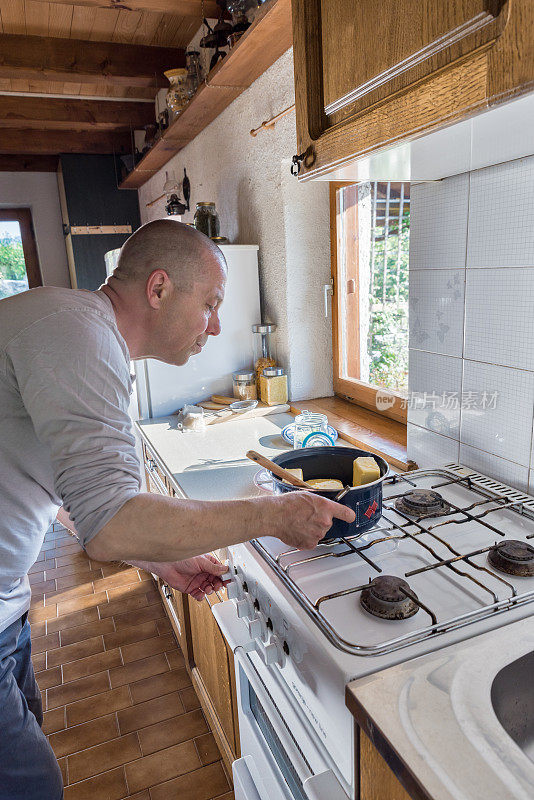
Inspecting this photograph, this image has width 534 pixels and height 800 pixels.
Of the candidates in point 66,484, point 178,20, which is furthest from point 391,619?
point 178,20

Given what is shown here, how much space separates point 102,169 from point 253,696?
457cm

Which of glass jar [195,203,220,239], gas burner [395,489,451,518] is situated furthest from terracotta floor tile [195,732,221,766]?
glass jar [195,203,220,239]

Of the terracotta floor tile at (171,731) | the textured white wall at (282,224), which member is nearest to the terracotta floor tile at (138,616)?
the terracotta floor tile at (171,731)

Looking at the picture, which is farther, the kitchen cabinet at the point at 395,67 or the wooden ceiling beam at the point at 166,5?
the wooden ceiling beam at the point at 166,5

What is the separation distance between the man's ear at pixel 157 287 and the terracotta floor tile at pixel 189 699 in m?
1.50

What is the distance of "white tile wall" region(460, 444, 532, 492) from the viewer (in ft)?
3.91

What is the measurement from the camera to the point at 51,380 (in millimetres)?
825

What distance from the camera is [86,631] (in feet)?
7.73

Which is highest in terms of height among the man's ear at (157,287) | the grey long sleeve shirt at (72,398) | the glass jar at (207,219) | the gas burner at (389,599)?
the glass jar at (207,219)

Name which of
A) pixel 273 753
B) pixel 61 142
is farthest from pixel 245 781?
pixel 61 142

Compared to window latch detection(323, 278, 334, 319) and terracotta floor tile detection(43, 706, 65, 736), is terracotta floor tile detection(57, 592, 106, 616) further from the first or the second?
window latch detection(323, 278, 334, 319)

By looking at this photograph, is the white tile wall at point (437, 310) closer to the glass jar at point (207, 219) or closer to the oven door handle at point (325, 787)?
the oven door handle at point (325, 787)

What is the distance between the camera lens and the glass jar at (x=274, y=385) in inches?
88.7

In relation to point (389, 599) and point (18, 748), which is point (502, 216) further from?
point (18, 748)
